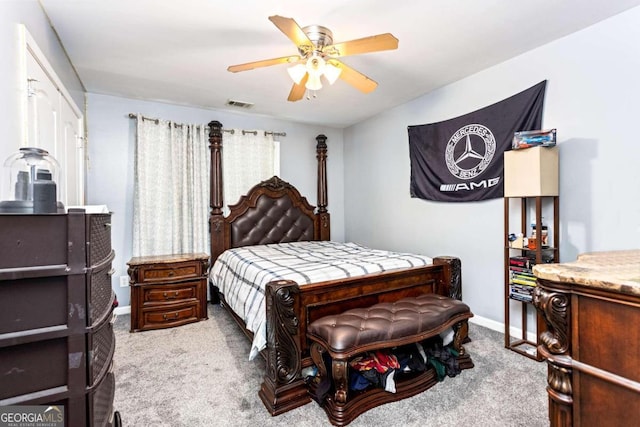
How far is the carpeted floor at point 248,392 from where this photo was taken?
1771 millimetres

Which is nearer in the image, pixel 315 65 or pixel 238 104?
pixel 315 65

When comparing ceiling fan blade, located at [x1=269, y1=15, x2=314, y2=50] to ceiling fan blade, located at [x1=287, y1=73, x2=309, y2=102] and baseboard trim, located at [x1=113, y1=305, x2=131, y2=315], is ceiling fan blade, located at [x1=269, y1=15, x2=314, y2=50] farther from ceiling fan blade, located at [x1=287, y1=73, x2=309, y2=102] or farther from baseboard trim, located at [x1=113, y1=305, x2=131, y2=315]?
baseboard trim, located at [x1=113, y1=305, x2=131, y2=315]

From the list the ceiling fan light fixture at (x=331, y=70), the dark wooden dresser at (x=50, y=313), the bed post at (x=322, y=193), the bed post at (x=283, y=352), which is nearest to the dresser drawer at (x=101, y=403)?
the dark wooden dresser at (x=50, y=313)

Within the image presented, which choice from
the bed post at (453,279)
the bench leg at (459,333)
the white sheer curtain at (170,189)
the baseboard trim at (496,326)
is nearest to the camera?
the bench leg at (459,333)

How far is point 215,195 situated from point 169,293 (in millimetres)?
1316

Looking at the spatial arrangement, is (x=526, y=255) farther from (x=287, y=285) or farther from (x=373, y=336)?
(x=287, y=285)

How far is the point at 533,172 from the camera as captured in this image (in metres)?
2.38

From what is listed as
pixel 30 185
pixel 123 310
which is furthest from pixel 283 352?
pixel 123 310

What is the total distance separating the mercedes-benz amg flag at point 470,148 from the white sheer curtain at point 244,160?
196 cm

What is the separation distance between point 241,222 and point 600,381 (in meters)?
3.76

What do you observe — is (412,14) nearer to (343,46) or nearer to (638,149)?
(343,46)

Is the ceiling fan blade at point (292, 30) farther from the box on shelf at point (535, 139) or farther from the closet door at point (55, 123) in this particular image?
the box on shelf at point (535, 139)

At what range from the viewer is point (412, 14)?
2.14 m

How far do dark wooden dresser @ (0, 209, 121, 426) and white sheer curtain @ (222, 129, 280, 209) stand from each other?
3.21 metres
